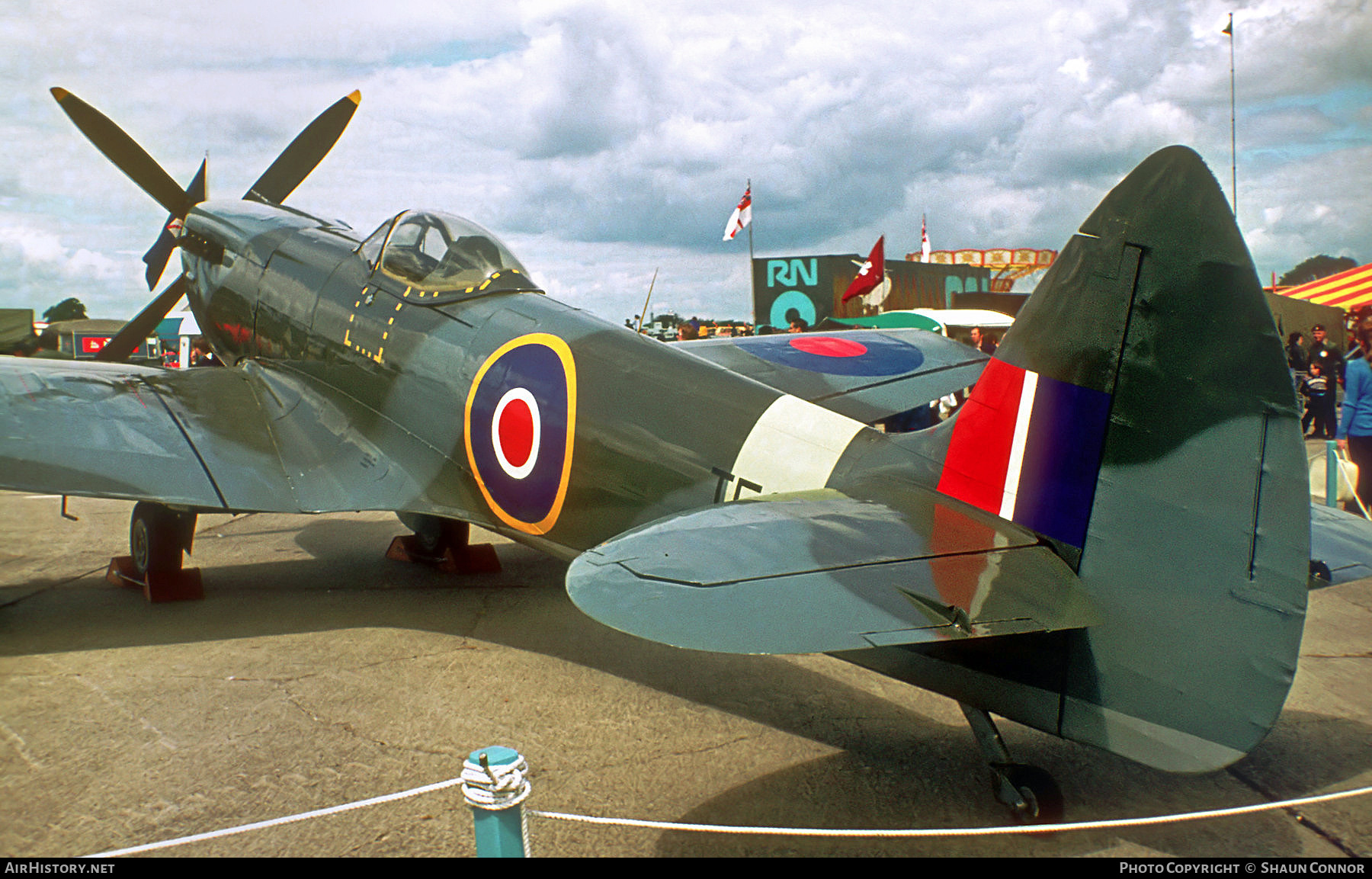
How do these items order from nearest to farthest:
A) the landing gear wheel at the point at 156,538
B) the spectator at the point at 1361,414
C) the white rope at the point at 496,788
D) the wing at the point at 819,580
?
the white rope at the point at 496,788 < the wing at the point at 819,580 < the landing gear wheel at the point at 156,538 < the spectator at the point at 1361,414

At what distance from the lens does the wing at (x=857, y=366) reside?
7.02 m

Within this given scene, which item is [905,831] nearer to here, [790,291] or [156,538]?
[156,538]

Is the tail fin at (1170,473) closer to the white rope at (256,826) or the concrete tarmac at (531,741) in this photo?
the concrete tarmac at (531,741)

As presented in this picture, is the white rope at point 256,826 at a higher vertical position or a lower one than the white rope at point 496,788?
lower

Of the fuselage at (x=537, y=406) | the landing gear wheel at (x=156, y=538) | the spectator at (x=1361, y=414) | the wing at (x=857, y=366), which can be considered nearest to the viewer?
the fuselage at (x=537, y=406)

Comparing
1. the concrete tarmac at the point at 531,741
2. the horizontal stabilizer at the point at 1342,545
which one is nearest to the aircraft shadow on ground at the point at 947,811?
the concrete tarmac at the point at 531,741

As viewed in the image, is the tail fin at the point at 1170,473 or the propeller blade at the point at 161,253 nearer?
the tail fin at the point at 1170,473

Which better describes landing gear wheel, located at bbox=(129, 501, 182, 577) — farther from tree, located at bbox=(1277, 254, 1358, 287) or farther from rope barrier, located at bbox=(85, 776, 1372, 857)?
tree, located at bbox=(1277, 254, 1358, 287)

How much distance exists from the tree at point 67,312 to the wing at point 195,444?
72.2 meters

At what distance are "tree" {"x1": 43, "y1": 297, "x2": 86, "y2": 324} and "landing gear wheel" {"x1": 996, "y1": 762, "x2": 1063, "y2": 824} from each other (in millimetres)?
77527

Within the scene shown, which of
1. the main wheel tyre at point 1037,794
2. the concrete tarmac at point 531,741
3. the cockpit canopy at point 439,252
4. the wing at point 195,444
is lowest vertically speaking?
the concrete tarmac at point 531,741

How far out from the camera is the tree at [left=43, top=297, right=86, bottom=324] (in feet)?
214

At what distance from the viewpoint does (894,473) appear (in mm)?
3416

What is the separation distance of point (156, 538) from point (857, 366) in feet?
18.0
